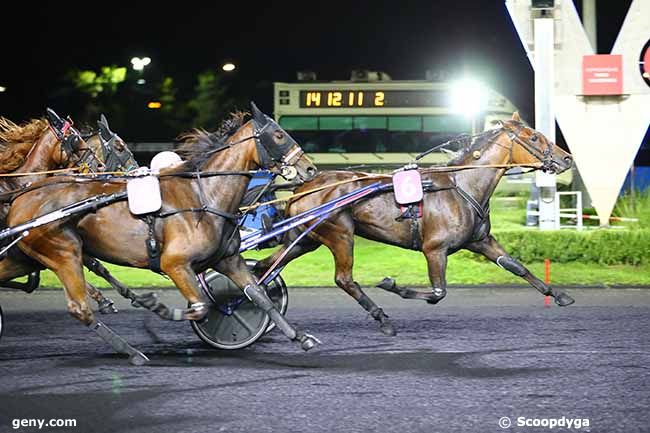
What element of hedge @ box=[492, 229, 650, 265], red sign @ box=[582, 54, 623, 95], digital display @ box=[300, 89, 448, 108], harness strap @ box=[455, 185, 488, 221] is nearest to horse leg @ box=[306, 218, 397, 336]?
harness strap @ box=[455, 185, 488, 221]

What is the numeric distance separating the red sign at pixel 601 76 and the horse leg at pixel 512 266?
24.8 feet

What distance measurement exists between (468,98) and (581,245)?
10051 millimetres

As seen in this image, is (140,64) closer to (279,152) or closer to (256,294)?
(279,152)

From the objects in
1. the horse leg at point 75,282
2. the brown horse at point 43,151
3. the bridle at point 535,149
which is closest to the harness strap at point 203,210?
the horse leg at point 75,282

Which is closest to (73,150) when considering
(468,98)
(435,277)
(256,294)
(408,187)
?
(256,294)

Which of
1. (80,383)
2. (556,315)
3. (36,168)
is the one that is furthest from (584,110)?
(80,383)

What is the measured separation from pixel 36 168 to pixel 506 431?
5443 millimetres

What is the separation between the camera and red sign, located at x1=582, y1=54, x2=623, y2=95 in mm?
15203

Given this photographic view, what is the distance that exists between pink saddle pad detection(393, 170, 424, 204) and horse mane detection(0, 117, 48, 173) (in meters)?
3.42

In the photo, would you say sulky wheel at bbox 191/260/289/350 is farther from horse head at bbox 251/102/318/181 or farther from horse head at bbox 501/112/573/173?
horse head at bbox 501/112/573/173

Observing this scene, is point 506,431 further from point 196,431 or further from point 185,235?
point 185,235

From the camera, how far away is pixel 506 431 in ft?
16.9

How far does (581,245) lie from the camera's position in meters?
13.8

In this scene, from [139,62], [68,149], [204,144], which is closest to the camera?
[204,144]
